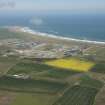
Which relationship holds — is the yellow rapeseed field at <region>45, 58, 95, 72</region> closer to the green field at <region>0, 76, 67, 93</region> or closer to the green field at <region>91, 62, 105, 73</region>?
the green field at <region>91, 62, 105, 73</region>

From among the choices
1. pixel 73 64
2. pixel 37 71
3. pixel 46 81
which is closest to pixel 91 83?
pixel 46 81

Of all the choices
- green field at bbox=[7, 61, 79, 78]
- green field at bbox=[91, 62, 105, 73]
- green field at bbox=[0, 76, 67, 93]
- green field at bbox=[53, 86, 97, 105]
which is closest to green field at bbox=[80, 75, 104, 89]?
green field at bbox=[53, 86, 97, 105]

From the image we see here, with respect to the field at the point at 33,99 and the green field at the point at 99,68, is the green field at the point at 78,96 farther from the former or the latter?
the green field at the point at 99,68

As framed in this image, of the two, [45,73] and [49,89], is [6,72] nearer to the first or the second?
[45,73]

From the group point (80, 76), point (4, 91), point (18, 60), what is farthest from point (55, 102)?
point (18, 60)

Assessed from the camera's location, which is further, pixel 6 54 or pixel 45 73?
pixel 6 54

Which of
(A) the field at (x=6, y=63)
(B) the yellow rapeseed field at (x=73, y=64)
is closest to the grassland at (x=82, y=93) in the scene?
(B) the yellow rapeseed field at (x=73, y=64)
